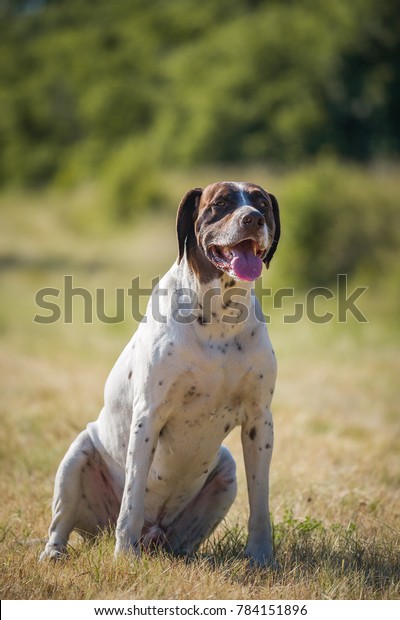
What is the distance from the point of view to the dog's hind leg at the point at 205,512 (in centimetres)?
514

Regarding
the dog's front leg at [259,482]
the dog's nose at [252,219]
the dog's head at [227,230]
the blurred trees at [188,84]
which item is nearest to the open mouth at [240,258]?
the dog's head at [227,230]

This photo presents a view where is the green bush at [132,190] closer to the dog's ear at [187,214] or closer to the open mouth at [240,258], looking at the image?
the dog's ear at [187,214]

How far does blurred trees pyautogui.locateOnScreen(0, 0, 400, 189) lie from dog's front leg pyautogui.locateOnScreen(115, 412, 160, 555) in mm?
21540

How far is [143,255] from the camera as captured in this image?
22.2 meters

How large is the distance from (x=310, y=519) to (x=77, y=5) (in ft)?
234

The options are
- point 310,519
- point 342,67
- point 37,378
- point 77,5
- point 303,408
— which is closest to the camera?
point 310,519

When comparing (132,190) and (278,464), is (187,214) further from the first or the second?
(132,190)

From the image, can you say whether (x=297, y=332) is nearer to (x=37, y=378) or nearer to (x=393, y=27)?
(x=37, y=378)

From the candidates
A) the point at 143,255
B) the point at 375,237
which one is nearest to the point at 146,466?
the point at 375,237

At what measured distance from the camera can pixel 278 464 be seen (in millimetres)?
7172

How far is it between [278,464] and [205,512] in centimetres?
210

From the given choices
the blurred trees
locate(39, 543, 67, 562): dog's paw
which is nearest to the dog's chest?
locate(39, 543, 67, 562): dog's paw

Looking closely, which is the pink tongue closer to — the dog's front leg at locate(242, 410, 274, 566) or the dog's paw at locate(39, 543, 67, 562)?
the dog's front leg at locate(242, 410, 274, 566)

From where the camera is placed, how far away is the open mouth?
452 cm
